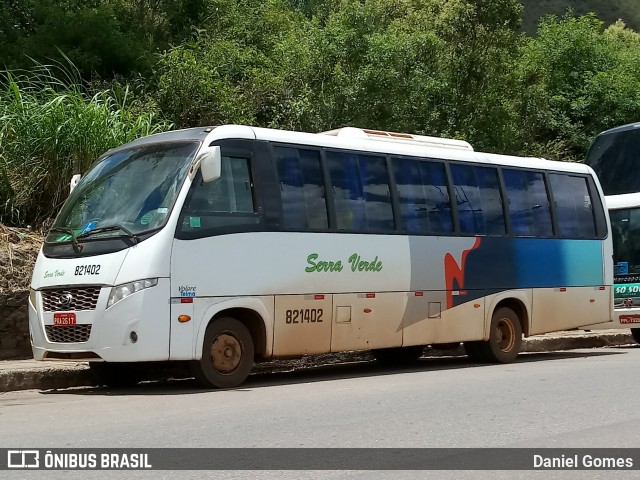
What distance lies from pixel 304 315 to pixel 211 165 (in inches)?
89.7

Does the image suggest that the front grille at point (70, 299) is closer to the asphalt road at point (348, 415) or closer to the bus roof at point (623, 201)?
the asphalt road at point (348, 415)

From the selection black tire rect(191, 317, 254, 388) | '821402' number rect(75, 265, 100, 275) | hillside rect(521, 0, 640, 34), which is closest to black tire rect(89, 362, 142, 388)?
black tire rect(191, 317, 254, 388)

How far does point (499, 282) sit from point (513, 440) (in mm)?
7538

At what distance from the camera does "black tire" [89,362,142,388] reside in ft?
40.2

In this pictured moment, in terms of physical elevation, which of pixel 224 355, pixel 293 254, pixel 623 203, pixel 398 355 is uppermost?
pixel 623 203

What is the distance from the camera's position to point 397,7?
40.4 m

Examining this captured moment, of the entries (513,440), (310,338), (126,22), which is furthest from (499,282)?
(126,22)

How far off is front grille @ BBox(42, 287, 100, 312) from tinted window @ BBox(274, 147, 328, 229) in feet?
8.19

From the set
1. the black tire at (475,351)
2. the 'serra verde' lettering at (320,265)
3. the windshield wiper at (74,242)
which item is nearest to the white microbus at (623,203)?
the black tire at (475,351)

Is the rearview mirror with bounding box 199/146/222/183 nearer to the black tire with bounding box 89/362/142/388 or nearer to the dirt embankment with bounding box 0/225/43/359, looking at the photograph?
the black tire with bounding box 89/362/142/388

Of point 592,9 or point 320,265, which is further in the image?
point 592,9

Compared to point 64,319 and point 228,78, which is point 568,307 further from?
point 228,78

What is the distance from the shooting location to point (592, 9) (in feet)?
291

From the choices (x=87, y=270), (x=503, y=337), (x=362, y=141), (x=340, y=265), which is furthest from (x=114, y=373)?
(x=503, y=337)
